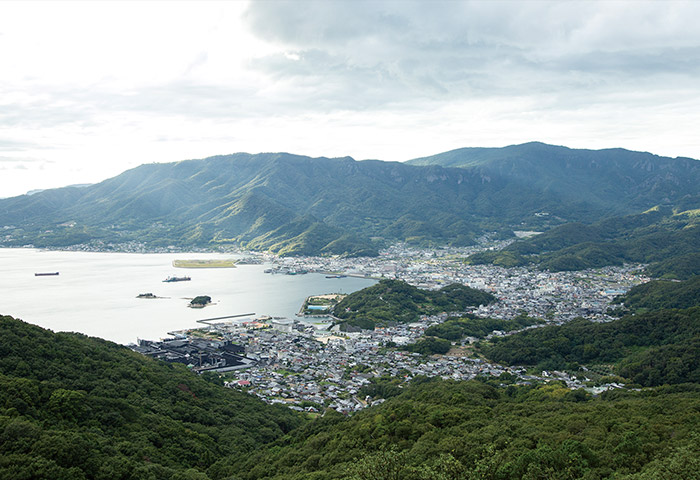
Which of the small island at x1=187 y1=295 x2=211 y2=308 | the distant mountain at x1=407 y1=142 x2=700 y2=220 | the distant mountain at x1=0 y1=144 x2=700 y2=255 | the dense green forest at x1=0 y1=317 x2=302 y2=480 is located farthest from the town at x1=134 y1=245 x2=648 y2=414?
the distant mountain at x1=407 y1=142 x2=700 y2=220

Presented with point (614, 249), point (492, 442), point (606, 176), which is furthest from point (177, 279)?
point (606, 176)

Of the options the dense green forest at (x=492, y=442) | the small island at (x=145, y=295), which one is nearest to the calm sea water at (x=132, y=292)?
the small island at (x=145, y=295)

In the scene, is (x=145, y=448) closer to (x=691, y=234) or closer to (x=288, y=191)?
(x=691, y=234)

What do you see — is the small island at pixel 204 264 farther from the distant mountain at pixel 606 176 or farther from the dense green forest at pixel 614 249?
the distant mountain at pixel 606 176

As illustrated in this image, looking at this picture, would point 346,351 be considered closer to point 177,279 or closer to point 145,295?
point 145,295

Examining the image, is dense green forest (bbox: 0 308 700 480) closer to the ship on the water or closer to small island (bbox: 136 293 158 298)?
small island (bbox: 136 293 158 298)

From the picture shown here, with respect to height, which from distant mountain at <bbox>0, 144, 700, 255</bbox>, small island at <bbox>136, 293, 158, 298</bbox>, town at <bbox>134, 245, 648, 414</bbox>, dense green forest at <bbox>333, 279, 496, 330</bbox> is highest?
distant mountain at <bbox>0, 144, 700, 255</bbox>
